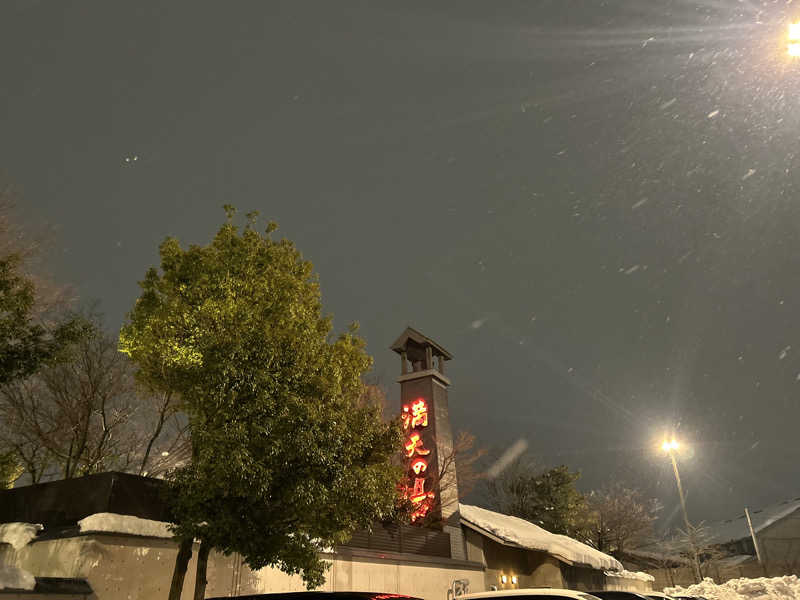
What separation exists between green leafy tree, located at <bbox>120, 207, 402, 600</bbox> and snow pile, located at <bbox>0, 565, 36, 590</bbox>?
2214 millimetres

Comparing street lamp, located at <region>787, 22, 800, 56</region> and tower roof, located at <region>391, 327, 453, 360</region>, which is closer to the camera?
street lamp, located at <region>787, 22, 800, 56</region>

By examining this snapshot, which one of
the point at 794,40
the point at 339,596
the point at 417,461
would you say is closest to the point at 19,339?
the point at 339,596

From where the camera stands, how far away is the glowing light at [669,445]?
27.4 m

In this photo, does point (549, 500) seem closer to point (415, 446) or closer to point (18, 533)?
point (415, 446)

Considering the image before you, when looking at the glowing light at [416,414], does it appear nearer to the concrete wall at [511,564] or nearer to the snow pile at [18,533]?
the concrete wall at [511,564]

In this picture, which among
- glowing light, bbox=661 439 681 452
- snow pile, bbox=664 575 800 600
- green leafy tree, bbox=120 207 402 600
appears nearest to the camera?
green leafy tree, bbox=120 207 402 600

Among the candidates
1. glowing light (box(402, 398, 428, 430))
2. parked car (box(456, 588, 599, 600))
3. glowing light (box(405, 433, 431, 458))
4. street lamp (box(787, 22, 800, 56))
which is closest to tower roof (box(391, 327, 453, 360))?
glowing light (box(402, 398, 428, 430))

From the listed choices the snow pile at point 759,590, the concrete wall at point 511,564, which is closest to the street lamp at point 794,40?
the snow pile at point 759,590

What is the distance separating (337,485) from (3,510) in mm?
8982

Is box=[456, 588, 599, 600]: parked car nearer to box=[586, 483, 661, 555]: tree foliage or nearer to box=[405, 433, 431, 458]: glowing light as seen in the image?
box=[405, 433, 431, 458]: glowing light

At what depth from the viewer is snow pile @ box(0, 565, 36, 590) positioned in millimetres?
8328

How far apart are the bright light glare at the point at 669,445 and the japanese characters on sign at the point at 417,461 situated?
1273 centimetres

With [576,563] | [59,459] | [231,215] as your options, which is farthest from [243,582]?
[576,563]

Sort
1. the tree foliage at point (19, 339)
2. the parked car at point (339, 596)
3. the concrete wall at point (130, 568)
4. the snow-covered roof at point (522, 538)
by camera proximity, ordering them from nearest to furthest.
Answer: the parked car at point (339, 596) → the concrete wall at point (130, 568) → the tree foliage at point (19, 339) → the snow-covered roof at point (522, 538)
